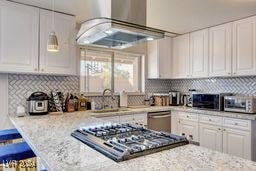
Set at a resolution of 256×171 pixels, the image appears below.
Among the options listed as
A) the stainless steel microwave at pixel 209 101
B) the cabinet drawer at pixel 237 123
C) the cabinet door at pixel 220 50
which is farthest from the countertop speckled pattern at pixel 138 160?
the cabinet door at pixel 220 50

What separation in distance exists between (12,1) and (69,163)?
7.79 ft

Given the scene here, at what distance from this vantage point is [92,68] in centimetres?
366

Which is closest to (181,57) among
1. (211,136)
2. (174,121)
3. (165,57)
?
(165,57)

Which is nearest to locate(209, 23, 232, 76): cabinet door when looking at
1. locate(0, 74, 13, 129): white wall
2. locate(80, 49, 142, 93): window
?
locate(80, 49, 142, 93): window

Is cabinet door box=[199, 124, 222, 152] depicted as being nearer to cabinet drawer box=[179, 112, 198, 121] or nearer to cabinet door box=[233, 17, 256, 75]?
cabinet drawer box=[179, 112, 198, 121]

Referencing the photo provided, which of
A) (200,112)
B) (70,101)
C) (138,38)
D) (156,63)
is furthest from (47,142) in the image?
(156,63)

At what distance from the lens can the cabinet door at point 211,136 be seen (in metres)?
3.15

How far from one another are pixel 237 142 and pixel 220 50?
154cm

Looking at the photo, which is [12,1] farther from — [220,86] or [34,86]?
[220,86]

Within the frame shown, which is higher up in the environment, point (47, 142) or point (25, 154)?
point (47, 142)

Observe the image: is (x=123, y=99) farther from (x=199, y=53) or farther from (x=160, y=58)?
(x=199, y=53)

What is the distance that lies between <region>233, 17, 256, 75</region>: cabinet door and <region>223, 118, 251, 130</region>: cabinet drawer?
763 mm

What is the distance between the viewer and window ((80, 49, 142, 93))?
11.8ft

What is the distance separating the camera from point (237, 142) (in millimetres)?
2926
